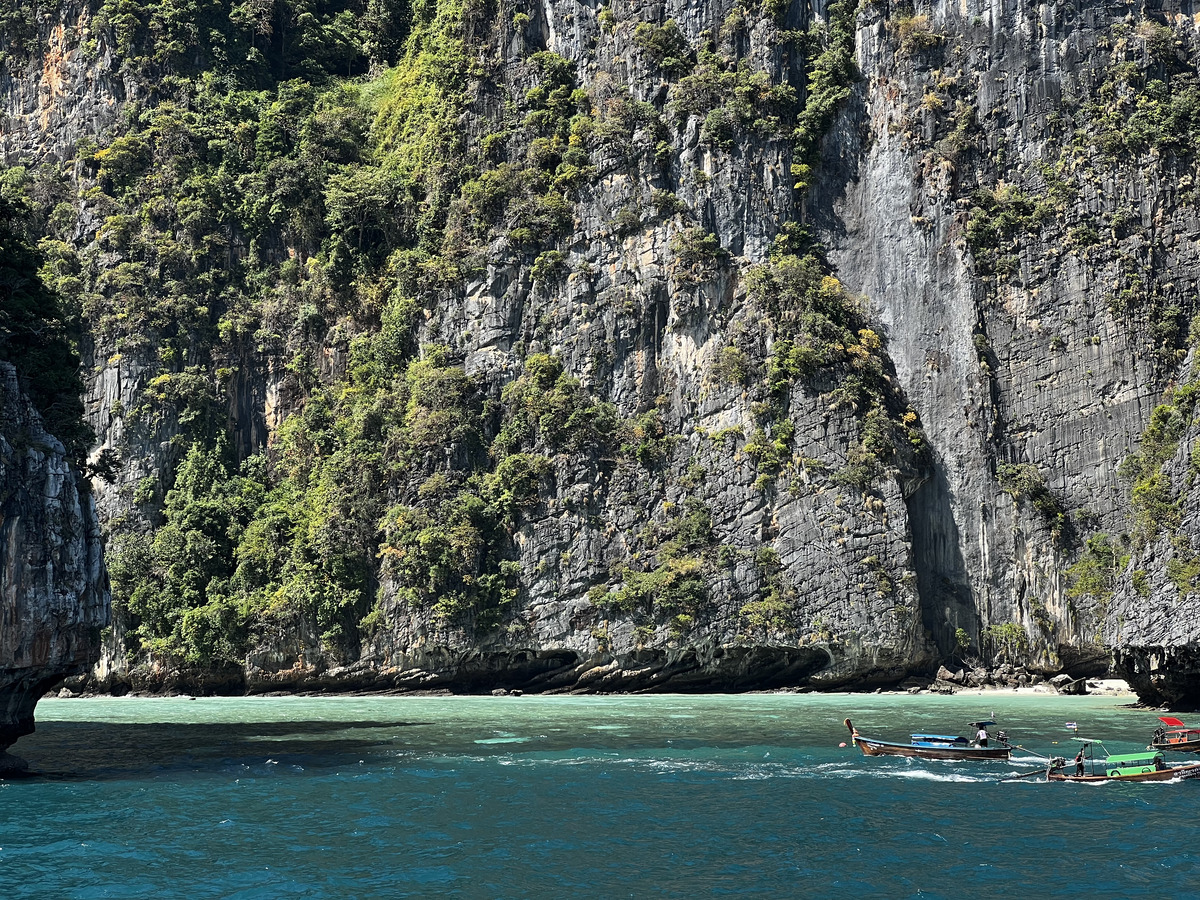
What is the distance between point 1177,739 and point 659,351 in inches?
1260

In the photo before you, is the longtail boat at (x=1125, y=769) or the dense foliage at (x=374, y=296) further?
the dense foliage at (x=374, y=296)

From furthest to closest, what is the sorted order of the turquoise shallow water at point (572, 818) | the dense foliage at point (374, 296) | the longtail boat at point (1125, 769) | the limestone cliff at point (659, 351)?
the dense foliage at point (374, 296)
the limestone cliff at point (659, 351)
the longtail boat at point (1125, 769)
the turquoise shallow water at point (572, 818)

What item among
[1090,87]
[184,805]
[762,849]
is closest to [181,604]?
[184,805]

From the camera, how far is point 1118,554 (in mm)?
47656

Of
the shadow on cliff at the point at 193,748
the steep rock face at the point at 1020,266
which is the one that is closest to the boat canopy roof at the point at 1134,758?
the shadow on cliff at the point at 193,748

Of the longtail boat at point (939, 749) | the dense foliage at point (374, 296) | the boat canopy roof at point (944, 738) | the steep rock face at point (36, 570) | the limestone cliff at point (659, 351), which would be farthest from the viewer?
the dense foliage at point (374, 296)

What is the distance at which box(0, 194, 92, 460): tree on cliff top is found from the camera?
31016 mm

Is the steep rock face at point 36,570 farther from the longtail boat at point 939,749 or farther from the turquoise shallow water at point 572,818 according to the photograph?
the longtail boat at point 939,749

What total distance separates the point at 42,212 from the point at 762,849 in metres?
60.7

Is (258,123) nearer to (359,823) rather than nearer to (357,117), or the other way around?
(357,117)

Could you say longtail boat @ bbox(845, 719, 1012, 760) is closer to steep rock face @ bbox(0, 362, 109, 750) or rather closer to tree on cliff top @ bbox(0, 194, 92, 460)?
steep rock face @ bbox(0, 362, 109, 750)

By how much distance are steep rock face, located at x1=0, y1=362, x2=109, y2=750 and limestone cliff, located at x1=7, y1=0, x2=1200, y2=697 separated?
22457 millimetres

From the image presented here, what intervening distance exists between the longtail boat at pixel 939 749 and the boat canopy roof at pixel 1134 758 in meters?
2.77

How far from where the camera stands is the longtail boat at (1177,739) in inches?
1081
